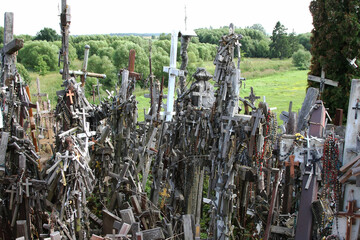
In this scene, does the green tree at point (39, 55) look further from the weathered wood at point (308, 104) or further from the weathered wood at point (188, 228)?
the weathered wood at point (188, 228)

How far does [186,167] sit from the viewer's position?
25.0 feet

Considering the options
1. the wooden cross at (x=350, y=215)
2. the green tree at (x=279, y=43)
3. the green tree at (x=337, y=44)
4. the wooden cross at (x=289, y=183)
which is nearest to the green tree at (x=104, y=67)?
the green tree at (x=337, y=44)

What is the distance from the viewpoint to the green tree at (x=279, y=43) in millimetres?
38247

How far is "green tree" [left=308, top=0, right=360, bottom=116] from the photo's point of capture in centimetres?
1275

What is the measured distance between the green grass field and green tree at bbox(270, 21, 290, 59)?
123 cm

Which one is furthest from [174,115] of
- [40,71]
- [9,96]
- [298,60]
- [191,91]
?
[298,60]

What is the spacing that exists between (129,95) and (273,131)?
3722mm

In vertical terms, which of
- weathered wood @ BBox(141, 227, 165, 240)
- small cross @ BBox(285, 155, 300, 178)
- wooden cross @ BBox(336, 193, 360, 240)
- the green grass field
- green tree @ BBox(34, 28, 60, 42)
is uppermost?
green tree @ BBox(34, 28, 60, 42)

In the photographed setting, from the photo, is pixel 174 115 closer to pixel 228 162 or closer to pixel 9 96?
pixel 228 162

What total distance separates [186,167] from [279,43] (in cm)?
3454

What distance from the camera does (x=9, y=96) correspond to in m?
6.96

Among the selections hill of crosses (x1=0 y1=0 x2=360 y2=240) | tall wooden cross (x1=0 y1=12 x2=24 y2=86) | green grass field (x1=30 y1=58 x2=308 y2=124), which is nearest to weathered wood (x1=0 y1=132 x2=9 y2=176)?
hill of crosses (x1=0 y1=0 x2=360 y2=240)

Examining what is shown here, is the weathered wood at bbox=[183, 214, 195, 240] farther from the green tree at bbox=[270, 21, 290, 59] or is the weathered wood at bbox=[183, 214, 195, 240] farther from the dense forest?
the green tree at bbox=[270, 21, 290, 59]

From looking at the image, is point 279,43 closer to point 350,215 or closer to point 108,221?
point 350,215
